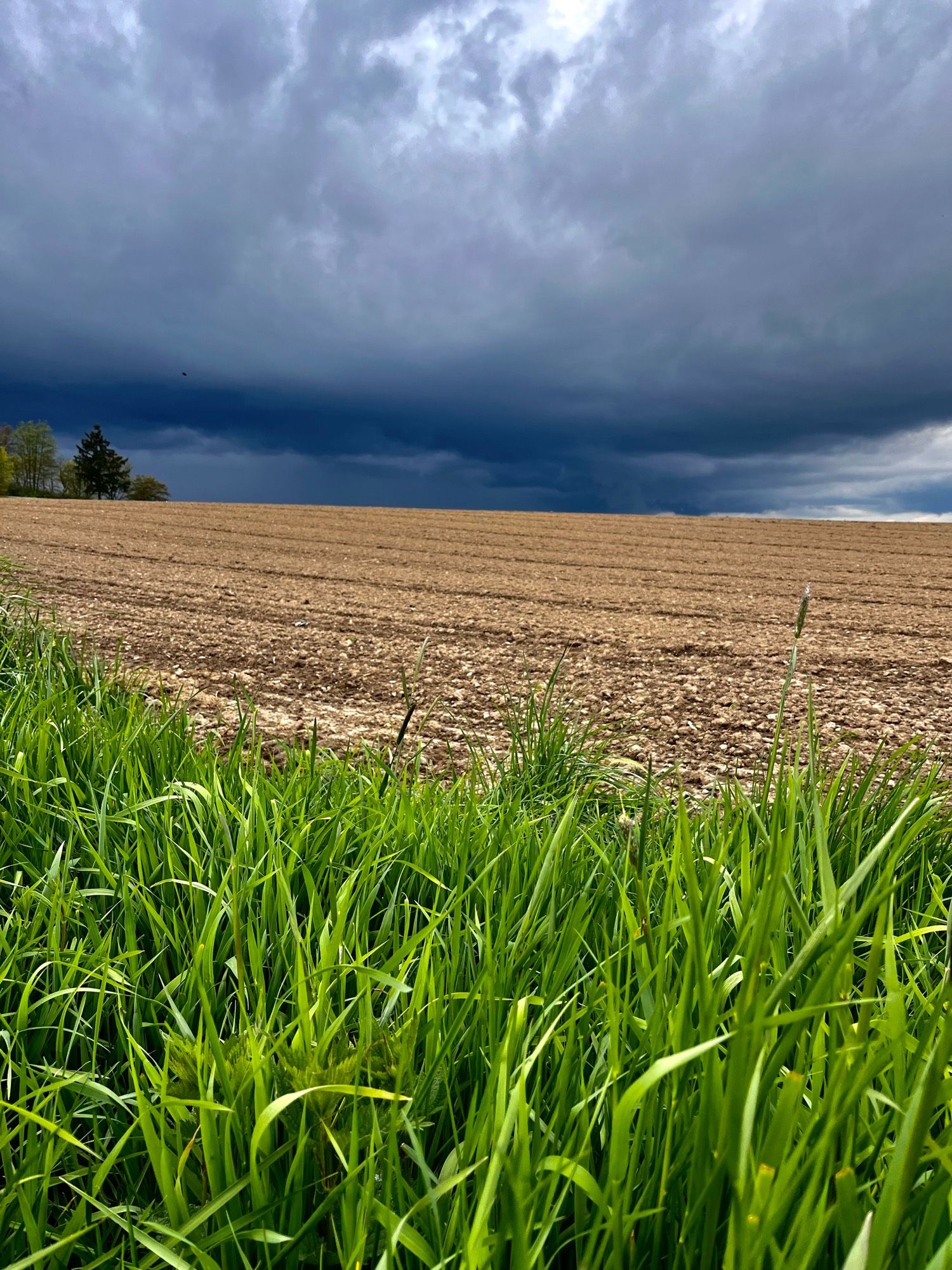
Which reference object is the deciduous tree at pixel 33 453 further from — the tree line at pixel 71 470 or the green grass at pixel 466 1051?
the green grass at pixel 466 1051

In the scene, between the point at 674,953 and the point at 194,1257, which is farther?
the point at 674,953

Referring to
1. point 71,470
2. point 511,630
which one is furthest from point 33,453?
point 511,630

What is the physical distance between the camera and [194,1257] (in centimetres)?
107

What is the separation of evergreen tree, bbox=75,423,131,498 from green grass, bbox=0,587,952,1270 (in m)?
77.7

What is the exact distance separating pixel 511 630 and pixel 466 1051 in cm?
696

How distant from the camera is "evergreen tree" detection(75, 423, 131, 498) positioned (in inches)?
2815

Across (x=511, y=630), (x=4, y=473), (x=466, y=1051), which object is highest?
(x=4, y=473)

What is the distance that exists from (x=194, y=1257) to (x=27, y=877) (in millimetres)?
1340

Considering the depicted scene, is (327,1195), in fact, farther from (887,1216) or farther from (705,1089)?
(887,1216)

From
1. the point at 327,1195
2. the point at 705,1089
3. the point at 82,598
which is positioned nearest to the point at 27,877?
the point at 327,1195

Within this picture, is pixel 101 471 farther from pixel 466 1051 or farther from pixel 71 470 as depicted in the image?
pixel 466 1051

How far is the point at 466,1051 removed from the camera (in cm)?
133

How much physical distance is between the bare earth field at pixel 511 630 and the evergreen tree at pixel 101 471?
5950cm

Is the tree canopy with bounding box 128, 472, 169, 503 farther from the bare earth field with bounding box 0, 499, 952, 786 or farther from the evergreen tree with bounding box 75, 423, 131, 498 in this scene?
the bare earth field with bounding box 0, 499, 952, 786
